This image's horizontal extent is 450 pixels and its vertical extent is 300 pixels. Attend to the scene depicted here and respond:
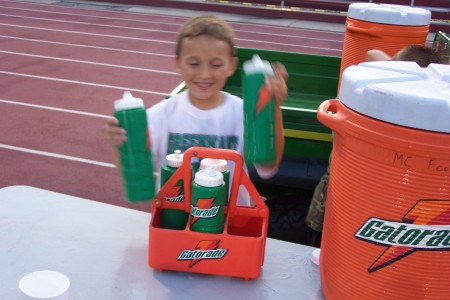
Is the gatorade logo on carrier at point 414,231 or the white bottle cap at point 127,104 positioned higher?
the white bottle cap at point 127,104

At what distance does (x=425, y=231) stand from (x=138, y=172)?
637 millimetres

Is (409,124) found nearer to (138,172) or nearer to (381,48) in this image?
(138,172)

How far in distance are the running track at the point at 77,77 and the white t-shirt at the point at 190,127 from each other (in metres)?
2.06

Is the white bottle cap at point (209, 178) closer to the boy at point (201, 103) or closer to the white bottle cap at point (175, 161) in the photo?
the white bottle cap at point (175, 161)

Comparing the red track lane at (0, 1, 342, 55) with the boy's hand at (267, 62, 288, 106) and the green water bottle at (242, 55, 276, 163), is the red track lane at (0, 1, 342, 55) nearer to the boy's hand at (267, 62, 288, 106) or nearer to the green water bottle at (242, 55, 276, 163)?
the boy's hand at (267, 62, 288, 106)

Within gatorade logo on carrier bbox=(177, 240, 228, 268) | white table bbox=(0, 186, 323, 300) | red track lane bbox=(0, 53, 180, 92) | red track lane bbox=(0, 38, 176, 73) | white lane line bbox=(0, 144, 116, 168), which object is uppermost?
gatorade logo on carrier bbox=(177, 240, 228, 268)

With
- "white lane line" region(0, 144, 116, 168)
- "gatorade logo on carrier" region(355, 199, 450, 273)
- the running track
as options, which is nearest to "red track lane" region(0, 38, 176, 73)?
the running track

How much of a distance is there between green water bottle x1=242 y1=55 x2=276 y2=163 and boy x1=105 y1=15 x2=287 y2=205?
0.40m

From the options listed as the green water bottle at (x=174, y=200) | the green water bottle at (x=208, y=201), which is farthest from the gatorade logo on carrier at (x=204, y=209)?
the green water bottle at (x=174, y=200)

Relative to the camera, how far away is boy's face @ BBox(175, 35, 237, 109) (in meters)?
1.57

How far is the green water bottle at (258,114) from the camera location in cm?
115

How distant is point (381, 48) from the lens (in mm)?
2936

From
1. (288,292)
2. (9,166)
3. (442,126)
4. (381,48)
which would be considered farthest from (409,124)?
(9,166)

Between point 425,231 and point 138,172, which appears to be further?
point 138,172
